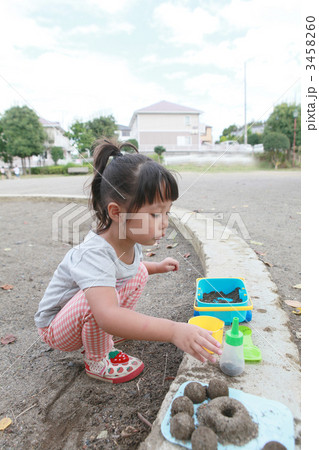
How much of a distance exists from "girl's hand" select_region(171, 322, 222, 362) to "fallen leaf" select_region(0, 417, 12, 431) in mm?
685

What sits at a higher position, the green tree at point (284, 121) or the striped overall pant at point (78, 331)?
the green tree at point (284, 121)


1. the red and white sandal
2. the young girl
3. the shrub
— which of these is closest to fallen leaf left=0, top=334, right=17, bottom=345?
the young girl

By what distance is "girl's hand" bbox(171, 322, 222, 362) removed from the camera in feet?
3.41

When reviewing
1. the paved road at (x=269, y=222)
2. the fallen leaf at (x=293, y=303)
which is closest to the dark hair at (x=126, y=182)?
the paved road at (x=269, y=222)

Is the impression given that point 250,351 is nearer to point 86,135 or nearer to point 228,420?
point 228,420

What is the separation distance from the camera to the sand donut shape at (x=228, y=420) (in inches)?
33.1

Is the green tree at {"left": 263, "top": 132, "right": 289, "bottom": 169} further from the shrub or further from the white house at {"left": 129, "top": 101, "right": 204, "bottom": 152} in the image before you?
the white house at {"left": 129, "top": 101, "right": 204, "bottom": 152}

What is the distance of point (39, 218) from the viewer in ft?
15.5

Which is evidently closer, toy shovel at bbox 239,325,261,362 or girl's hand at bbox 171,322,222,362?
girl's hand at bbox 171,322,222,362

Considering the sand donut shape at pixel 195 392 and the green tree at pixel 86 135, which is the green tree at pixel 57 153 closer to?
the green tree at pixel 86 135

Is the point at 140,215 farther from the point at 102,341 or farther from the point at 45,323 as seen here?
the point at 45,323

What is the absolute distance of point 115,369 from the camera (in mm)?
1349

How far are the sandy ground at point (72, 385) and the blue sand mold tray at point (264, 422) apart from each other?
23cm

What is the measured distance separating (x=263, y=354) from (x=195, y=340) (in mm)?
323
